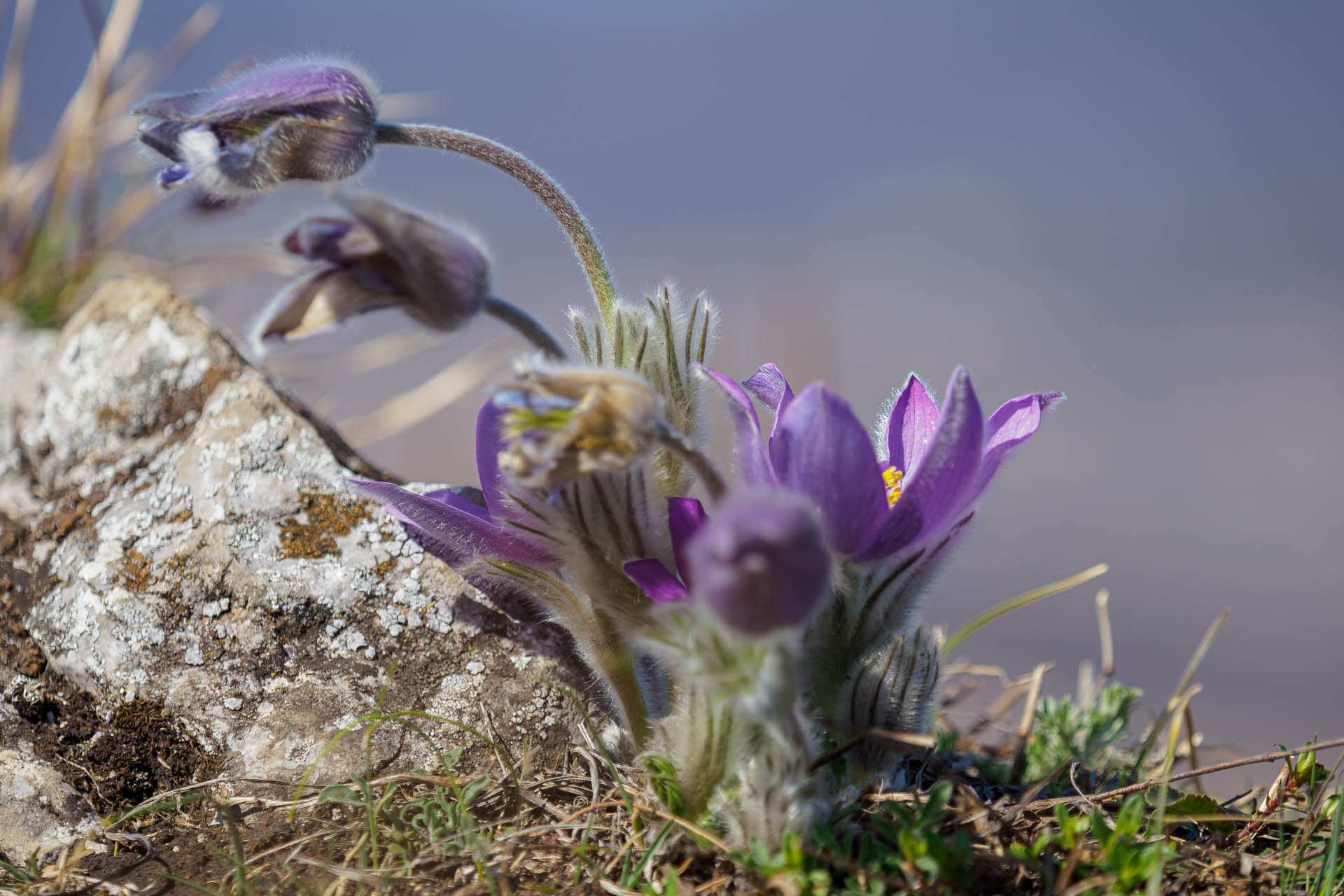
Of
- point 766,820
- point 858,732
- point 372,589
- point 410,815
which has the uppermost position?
point 858,732

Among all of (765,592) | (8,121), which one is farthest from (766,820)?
(8,121)

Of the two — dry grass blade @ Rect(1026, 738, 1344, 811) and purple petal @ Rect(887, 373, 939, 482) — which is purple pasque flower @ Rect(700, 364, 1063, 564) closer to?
purple petal @ Rect(887, 373, 939, 482)

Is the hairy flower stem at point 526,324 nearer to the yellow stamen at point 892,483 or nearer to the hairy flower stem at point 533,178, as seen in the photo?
the hairy flower stem at point 533,178

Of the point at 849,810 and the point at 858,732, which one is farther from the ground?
the point at 858,732

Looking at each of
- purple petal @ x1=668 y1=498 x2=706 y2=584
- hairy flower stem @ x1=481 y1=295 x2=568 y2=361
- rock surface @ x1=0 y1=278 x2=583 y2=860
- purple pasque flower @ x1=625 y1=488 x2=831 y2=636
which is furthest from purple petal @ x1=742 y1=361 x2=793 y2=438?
rock surface @ x1=0 y1=278 x2=583 y2=860

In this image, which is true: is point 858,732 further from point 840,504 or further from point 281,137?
point 281,137

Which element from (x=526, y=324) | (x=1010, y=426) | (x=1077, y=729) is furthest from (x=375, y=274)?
(x=1077, y=729)
